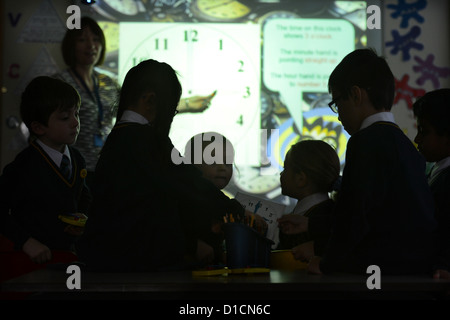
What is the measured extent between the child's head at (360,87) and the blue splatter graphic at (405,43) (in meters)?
2.25

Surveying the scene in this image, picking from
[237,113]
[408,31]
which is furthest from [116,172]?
[408,31]

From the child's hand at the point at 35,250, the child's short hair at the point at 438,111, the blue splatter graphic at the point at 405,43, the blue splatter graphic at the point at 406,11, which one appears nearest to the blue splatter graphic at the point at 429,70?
the blue splatter graphic at the point at 405,43

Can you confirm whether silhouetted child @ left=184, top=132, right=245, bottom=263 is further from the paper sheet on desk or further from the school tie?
the school tie

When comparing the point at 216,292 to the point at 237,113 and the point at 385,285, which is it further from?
the point at 237,113

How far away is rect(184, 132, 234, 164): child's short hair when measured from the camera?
6.11 feet

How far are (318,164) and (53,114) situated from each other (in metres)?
0.74

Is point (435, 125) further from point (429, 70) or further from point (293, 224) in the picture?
point (429, 70)

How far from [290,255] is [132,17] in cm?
227

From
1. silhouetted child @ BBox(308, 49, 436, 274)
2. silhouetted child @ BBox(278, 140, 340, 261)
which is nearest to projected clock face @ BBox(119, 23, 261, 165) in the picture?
silhouetted child @ BBox(278, 140, 340, 261)

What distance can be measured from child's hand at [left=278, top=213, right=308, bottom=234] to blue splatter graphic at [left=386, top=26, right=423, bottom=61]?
7.80ft

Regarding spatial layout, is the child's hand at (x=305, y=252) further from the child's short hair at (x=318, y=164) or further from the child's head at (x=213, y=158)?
the child's head at (x=213, y=158)

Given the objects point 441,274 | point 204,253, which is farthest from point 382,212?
point 204,253

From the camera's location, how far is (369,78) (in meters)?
1.13

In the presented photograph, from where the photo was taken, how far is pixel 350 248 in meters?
0.94
